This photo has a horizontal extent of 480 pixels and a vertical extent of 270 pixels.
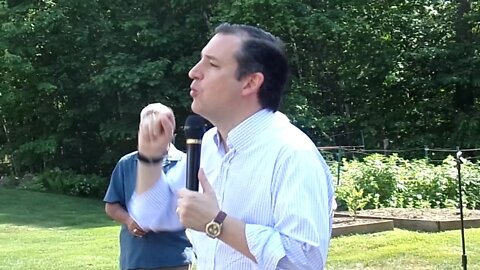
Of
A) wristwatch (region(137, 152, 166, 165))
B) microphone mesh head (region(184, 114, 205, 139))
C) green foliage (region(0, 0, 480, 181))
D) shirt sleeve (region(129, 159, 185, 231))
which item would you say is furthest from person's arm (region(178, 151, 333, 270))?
green foliage (region(0, 0, 480, 181))

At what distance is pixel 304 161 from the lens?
2.06 m

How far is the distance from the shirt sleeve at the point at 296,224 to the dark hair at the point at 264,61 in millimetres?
245

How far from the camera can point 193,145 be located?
2186 mm

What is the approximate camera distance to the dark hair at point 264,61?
2.21 metres

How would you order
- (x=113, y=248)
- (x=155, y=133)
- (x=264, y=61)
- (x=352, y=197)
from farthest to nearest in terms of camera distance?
(x=352, y=197), (x=113, y=248), (x=155, y=133), (x=264, y=61)

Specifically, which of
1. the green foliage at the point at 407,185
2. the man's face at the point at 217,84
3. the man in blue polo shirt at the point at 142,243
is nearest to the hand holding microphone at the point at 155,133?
the man's face at the point at 217,84

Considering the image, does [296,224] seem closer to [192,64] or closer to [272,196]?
[272,196]

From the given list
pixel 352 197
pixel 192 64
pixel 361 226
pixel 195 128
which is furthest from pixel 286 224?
pixel 192 64

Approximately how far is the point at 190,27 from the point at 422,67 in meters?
6.96

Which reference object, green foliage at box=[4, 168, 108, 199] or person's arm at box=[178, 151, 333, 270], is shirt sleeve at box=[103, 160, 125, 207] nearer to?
person's arm at box=[178, 151, 333, 270]

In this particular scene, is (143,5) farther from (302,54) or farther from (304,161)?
(304,161)

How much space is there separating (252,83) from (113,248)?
7.47m

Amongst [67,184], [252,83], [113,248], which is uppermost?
[252,83]

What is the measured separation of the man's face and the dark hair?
0.02m
